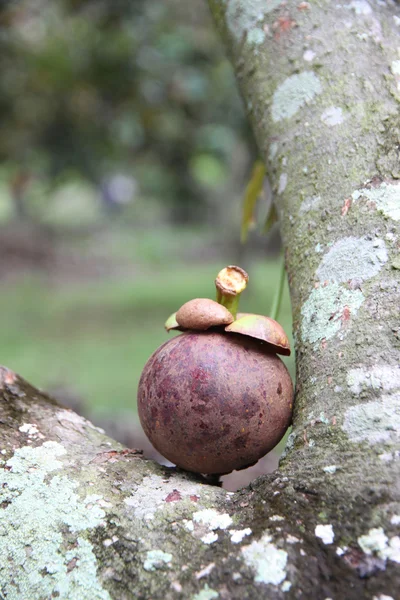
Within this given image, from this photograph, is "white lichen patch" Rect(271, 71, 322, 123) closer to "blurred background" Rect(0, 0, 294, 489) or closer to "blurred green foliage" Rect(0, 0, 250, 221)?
"blurred background" Rect(0, 0, 294, 489)

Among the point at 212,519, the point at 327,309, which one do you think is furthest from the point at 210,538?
the point at 327,309

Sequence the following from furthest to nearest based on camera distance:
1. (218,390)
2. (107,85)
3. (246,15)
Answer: (107,85), (246,15), (218,390)

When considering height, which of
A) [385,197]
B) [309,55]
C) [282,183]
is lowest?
[282,183]

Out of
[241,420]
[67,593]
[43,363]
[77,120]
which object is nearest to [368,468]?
[241,420]

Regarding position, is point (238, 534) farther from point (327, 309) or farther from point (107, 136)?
point (107, 136)

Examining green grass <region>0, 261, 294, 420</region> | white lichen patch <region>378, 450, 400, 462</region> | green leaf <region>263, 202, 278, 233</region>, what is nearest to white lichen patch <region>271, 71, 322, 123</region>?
green leaf <region>263, 202, 278, 233</region>

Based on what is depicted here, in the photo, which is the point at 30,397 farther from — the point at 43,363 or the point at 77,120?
the point at 43,363

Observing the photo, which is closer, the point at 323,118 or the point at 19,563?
the point at 19,563
